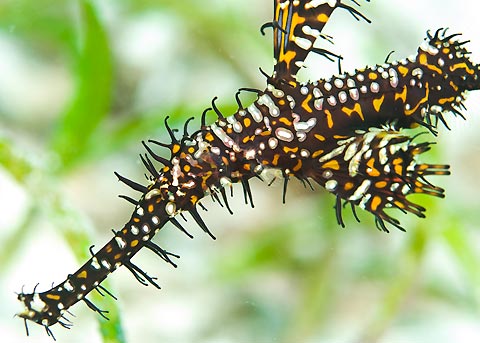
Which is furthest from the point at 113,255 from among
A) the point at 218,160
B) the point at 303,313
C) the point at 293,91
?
the point at 303,313

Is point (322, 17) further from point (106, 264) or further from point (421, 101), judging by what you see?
point (106, 264)

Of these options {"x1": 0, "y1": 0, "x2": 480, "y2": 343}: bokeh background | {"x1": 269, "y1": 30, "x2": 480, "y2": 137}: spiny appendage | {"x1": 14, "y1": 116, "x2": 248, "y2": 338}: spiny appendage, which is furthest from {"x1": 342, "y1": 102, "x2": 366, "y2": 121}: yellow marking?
{"x1": 0, "y1": 0, "x2": 480, "y2": 343}: bokeh background

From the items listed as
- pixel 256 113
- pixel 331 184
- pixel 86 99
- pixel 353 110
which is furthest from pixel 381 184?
pixel 86 99

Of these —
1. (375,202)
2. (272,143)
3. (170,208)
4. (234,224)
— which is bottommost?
(375,202)

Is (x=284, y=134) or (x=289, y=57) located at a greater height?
(x=289, y=57)

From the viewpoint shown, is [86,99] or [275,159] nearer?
[275,159]

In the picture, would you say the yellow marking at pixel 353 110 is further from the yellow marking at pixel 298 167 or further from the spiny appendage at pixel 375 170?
the yellow marking at pixel 298 167

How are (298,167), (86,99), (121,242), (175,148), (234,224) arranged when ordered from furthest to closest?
(234,224) < (86,99) < (298,167) < (175,148) < (121,242)

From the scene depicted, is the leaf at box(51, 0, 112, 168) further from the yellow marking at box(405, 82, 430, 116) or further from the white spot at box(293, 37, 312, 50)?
the yellow marking at box(405, 82, 430, 116)

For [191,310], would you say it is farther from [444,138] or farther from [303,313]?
[444,138]

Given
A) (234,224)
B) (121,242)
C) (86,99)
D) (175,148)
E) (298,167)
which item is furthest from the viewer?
(234,224)
